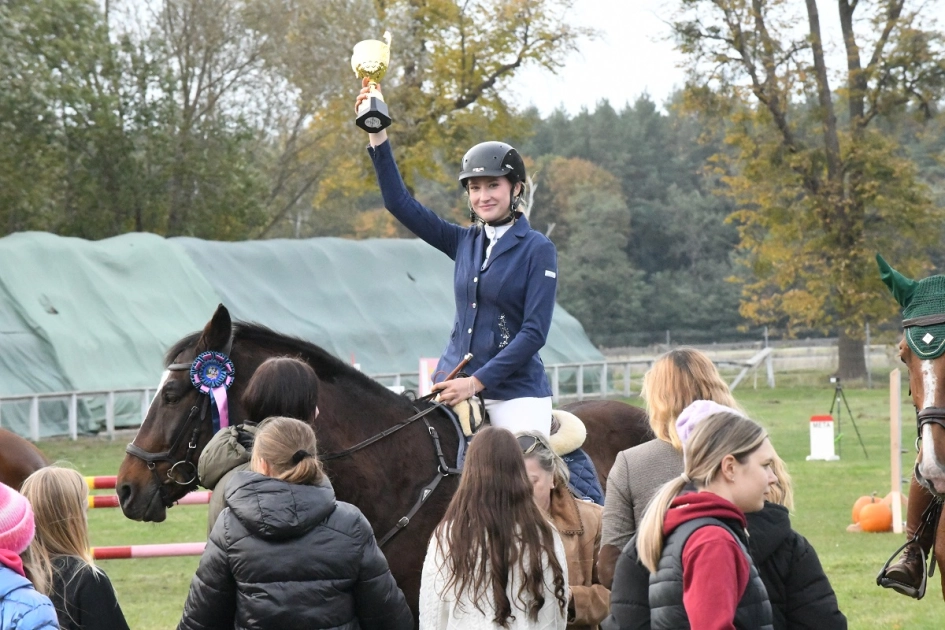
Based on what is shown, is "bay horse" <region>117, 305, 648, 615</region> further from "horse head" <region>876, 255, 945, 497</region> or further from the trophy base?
"horse head" <region>876, 255, 945, 497</region>

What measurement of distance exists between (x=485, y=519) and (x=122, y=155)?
31.6 m

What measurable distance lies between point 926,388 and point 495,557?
2.55 meters

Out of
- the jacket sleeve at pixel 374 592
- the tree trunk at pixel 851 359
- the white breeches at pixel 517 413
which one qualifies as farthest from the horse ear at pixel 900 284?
the tree trunk at pixel 851 359

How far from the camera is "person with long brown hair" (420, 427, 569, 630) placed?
4.02 m

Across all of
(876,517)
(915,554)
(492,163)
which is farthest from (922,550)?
(876,517)

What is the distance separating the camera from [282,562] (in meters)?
3.99

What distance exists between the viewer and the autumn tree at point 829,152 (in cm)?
3844

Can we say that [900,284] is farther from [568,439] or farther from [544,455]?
[544,455]

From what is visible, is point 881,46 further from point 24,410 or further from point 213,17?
point 24,410

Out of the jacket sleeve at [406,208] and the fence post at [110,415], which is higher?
the jacket sleeve at [406,208]

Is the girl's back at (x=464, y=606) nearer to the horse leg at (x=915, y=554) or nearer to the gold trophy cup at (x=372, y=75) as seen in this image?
the gold trophy cup at (x=372, y=75)

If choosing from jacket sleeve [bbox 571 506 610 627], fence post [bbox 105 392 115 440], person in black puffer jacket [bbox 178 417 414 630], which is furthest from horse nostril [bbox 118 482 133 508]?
fence post [bbox 105 392 115 440]

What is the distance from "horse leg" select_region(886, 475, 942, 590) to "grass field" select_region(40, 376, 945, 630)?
2.21 metres

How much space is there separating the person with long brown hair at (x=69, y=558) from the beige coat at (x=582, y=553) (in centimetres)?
179
